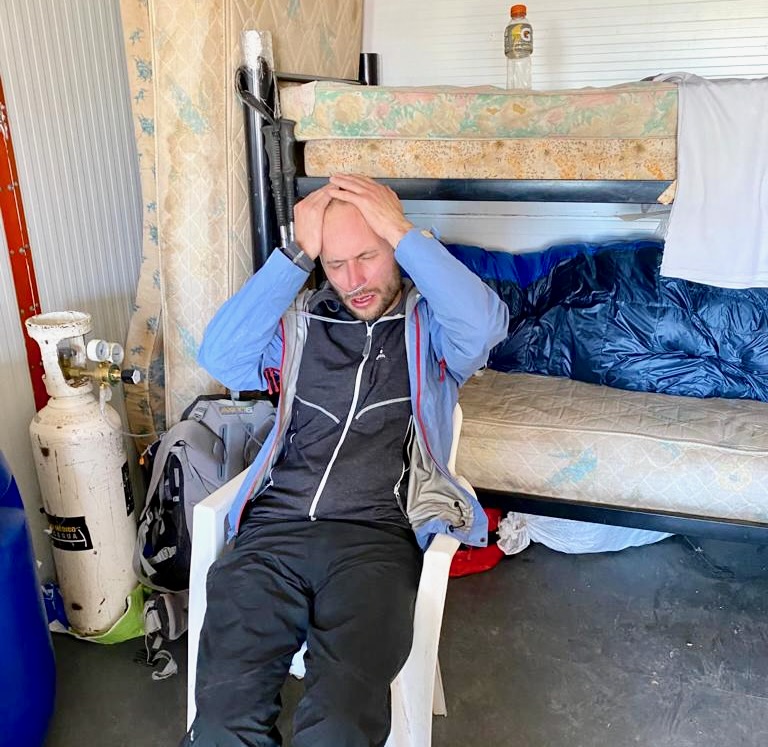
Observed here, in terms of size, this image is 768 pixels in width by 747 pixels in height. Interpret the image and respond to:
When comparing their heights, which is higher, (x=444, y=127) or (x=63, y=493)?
(x=444, y=127)

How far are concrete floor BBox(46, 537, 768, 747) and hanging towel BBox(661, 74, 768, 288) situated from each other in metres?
0.93

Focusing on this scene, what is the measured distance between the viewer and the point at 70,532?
1.76 m

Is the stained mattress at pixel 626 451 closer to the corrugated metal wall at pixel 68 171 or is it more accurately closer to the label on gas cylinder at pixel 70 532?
the label on gas cylinder at pixel 70 532

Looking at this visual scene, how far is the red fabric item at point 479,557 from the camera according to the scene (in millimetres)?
2145

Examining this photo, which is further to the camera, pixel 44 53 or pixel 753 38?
pixel 753 38

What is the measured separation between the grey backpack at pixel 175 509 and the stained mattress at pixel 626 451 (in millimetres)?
682

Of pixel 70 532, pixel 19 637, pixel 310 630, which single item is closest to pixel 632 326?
pixel 310 630

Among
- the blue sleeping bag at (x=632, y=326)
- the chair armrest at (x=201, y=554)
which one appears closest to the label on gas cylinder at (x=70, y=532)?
the chair armrest at (x=201, y=554)

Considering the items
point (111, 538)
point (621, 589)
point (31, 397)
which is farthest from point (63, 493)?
point (621, 589)

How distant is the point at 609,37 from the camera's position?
2.44 meters

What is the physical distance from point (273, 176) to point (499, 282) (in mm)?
1072

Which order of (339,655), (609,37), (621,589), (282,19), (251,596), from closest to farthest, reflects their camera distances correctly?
(339,655)
(251,596)
(282,19)
(621,589)
(609,37)

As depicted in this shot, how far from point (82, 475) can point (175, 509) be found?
248mm

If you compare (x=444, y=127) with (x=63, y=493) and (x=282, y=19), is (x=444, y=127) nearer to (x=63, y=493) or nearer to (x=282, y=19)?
(x=282, y=19)
